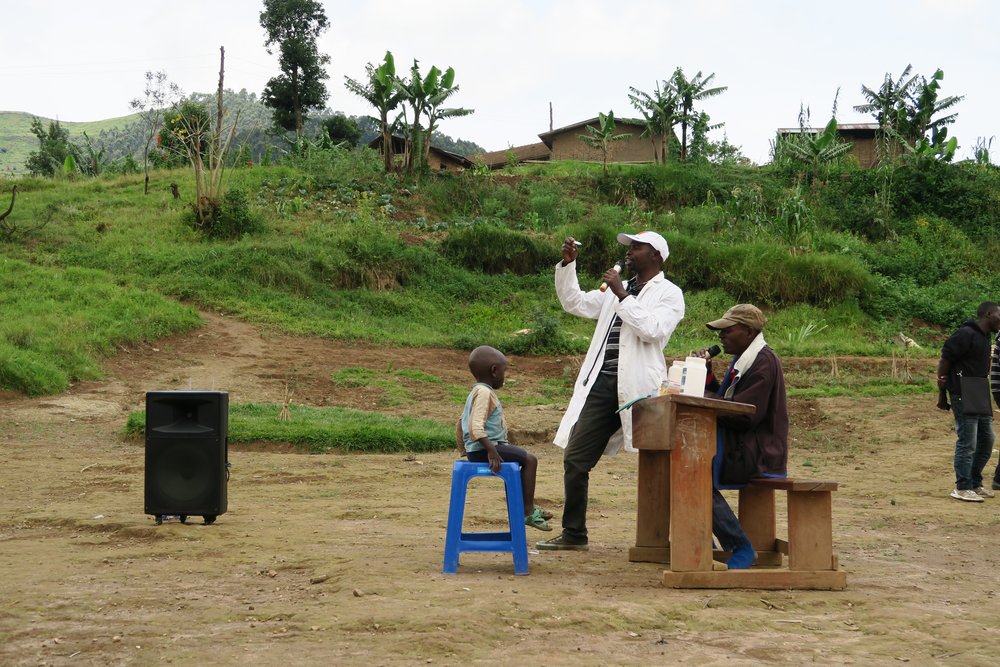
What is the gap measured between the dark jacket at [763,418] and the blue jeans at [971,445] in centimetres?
470

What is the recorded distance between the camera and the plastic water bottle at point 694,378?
5656 millimetres

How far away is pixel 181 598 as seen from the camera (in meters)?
5.09

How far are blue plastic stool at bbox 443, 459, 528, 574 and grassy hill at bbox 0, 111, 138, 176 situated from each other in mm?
86847

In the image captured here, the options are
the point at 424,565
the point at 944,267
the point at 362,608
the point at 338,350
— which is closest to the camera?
the point at 362,608

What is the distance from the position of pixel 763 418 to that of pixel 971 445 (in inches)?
197

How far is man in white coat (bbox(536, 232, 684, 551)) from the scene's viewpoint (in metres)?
6.10

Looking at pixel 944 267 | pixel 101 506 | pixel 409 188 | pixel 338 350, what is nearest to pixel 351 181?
pixel 409 188

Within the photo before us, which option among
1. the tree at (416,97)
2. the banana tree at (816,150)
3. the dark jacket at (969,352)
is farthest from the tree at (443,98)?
the dark jacket at (969,352)

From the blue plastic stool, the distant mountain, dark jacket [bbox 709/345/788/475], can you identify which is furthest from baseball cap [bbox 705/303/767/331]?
the distant mountain

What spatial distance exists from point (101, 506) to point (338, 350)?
11.6 meters

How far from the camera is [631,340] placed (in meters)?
6.19

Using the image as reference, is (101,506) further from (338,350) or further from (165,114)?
(165,114)

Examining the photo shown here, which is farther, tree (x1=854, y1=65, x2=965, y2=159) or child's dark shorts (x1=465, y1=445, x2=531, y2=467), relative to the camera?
tree (x1=854, y1=65, x2=965, y2=159)

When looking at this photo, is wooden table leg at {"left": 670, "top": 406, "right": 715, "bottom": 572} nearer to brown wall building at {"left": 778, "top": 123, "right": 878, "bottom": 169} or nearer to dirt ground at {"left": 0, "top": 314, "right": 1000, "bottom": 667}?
dirt ground at {"left": 0, "top": 314, "right": 1000, "bottom": 667}
